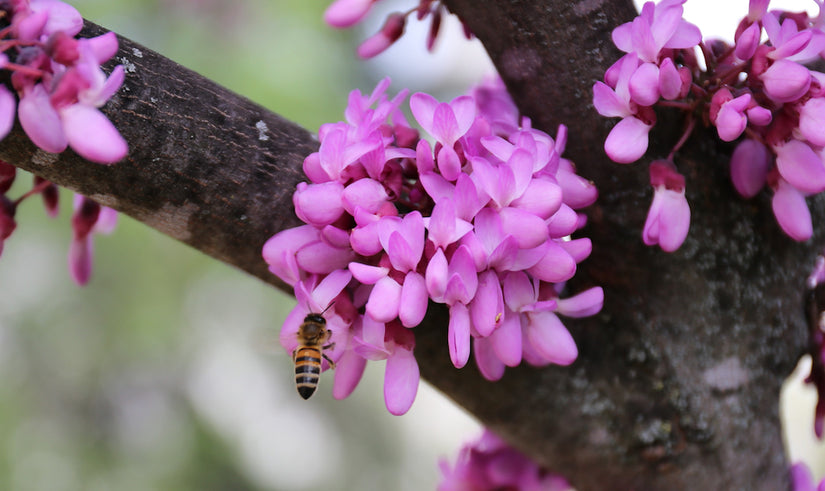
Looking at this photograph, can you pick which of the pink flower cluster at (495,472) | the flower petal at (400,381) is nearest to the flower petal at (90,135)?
the flower petal at (400,381)

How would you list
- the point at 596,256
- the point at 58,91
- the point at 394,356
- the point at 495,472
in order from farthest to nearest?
1. the point at 495,472
2. the point at 596,256
3. the point at 394,356
4. the point at 58,91

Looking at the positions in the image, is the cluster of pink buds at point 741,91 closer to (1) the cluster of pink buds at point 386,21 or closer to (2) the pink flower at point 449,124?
(2) the pink flower at point 449,124

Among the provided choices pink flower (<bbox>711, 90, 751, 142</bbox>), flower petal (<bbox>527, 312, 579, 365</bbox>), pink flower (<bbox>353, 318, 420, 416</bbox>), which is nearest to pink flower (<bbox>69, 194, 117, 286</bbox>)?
pink flower (<bbox>353, 318, 420, 416</bbox>)

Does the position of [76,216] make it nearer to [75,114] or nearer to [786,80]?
[75,114]

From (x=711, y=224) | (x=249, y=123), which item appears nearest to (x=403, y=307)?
(x=249, y=123)

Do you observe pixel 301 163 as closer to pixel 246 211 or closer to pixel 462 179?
pixel 246 211

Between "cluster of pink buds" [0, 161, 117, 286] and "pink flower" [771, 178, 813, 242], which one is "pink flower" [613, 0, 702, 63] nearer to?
"pink flower" [771, 178, 813, 242]

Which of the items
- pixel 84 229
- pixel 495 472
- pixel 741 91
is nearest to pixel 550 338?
pixel 741 91
